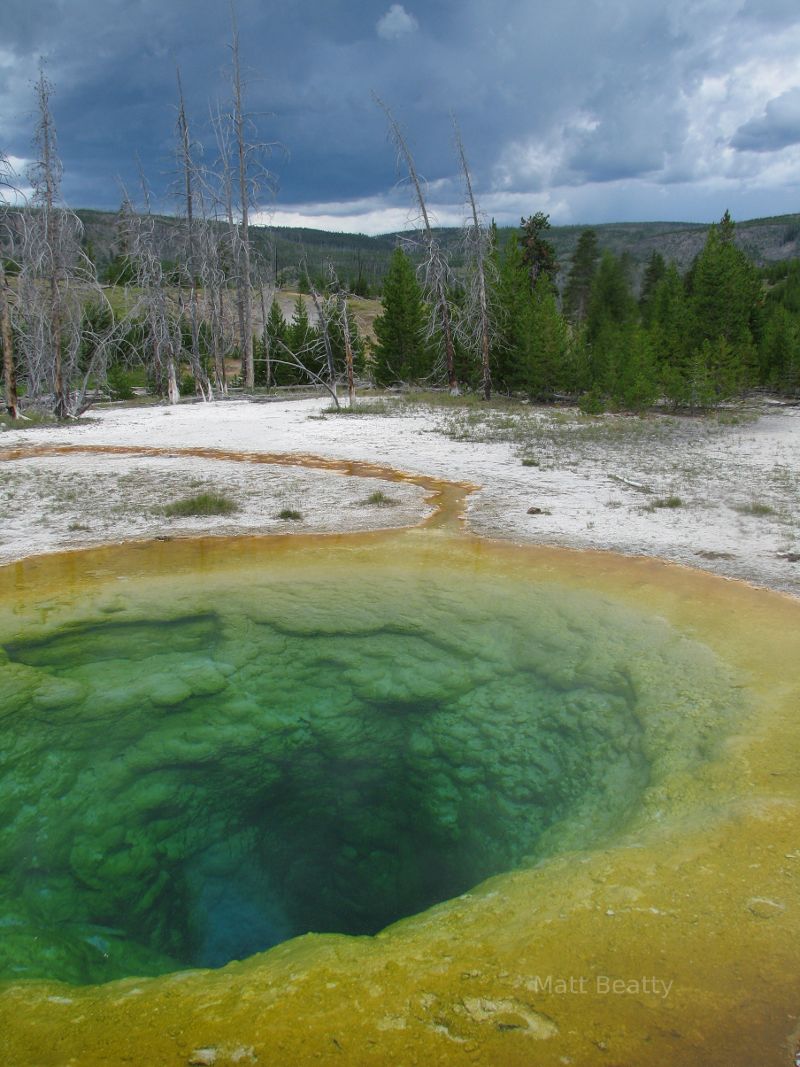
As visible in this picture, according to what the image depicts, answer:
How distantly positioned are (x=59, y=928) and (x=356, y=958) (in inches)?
72.3

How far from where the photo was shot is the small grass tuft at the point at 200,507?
1100 centimetres

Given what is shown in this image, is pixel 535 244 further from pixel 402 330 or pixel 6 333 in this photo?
pixel 6 333

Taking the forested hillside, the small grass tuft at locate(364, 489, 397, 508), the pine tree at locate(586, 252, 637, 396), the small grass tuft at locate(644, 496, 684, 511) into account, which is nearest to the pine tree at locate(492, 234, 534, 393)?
the pine tree at locate(586, 252, 637, 396)

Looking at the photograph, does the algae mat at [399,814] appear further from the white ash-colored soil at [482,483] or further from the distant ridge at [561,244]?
the distant ridge at [561,244]

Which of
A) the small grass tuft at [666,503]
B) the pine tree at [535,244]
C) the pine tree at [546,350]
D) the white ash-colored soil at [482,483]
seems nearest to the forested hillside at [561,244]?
the pine tree at [535,244]

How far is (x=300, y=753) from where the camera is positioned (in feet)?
17.9

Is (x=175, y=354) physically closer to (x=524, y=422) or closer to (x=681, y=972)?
(x=524, y=422)

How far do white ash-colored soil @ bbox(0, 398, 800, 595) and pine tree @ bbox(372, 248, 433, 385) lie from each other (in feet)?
38.9

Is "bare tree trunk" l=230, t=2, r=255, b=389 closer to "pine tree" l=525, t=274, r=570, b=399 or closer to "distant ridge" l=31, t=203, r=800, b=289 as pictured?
"pine tree" l=525, t=274, r=570, b=399

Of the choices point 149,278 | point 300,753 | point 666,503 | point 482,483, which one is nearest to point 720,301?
point 482,483

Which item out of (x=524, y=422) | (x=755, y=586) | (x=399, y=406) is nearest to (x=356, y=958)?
(x=755, y=586)

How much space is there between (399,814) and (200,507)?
7.32 meters

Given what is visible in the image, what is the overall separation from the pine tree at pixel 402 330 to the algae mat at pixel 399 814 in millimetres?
25567

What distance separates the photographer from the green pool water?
4.27 meters
